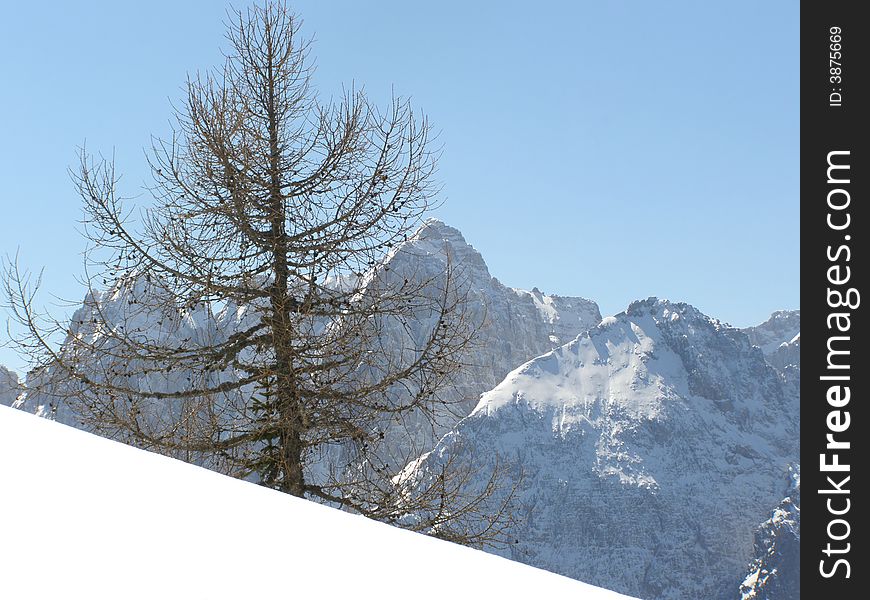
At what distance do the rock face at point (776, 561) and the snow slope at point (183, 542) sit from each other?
606 ft

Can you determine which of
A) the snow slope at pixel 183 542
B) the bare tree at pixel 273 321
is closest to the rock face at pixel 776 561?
the bare tree at pixel 273 321

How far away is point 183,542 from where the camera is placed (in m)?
1.71

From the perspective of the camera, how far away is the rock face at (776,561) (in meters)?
175

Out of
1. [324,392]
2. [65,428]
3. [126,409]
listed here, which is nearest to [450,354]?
[324,392]

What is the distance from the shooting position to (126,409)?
836 cm

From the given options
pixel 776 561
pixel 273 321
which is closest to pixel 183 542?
pixel 273 321

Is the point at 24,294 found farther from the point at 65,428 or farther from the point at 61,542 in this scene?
the point at 61,542

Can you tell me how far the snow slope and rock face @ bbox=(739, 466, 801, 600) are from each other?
185 meters

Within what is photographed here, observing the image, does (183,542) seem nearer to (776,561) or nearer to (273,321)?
(273,321)

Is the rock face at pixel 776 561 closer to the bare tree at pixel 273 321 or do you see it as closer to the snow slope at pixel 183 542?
the bare tree at pixel 273 321

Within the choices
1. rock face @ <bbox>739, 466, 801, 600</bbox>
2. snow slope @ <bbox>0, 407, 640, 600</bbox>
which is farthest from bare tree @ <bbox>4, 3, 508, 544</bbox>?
rock face @ <bbox>739, 466, 801, 600</bbox>

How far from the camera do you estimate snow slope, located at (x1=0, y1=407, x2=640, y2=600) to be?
1.56 m

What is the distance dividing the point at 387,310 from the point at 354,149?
62.4 inches
